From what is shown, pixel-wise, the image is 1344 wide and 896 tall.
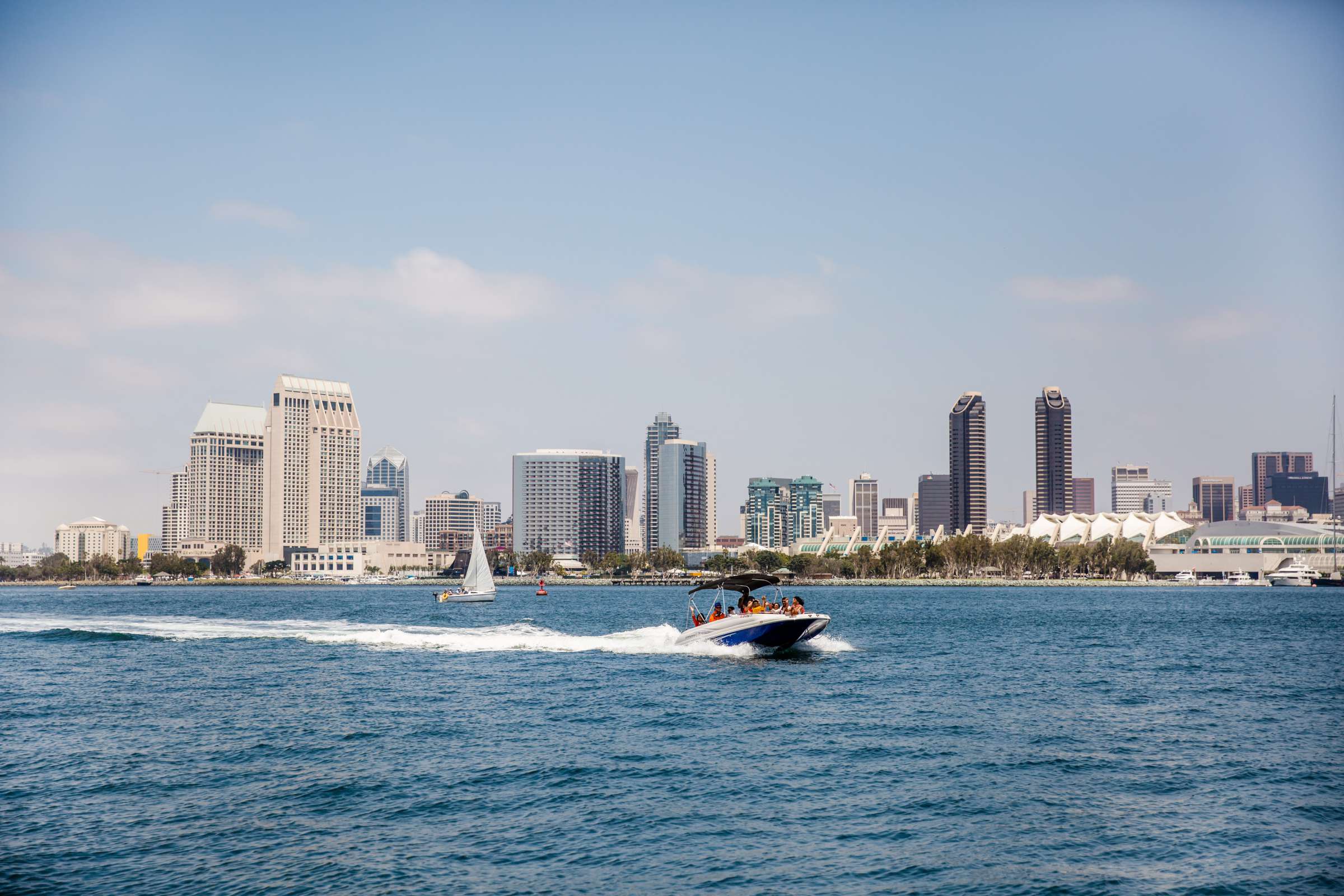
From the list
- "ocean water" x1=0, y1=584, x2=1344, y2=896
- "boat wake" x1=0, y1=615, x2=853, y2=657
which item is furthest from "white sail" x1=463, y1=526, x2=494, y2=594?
"ocean water" x1=0, y1=584, x2=1344, y2=896

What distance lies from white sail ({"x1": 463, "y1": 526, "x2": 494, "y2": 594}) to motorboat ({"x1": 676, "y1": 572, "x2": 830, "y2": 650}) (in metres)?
80.6

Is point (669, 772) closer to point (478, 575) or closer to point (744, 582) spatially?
point (744, 582)

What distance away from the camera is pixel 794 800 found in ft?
92.2

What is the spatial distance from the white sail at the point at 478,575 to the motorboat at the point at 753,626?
80.6 meters

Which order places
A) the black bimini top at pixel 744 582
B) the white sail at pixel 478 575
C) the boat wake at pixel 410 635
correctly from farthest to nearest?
the white sail at pixel 478 575, the boat wake at pixel 410 635, the black bimini top at pixel 744 582

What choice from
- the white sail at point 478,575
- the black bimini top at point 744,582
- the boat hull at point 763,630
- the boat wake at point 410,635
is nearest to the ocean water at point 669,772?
the boat hull at point 763,630

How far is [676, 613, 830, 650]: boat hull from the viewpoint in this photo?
58.3m

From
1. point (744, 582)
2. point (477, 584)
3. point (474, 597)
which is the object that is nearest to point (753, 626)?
point (744, 582)

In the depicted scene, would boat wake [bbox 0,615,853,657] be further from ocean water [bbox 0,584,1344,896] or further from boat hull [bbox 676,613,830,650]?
ocean water [bbox 0,584,1344,896]

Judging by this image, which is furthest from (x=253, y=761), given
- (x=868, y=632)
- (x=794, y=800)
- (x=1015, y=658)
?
(x=868, y=632)

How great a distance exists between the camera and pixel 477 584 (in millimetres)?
140875

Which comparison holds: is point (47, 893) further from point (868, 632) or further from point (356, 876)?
point (868, 632)

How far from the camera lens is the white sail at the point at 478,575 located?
141 metres

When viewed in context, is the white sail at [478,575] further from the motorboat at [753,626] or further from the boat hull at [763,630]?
the boat hull at [763,630]
